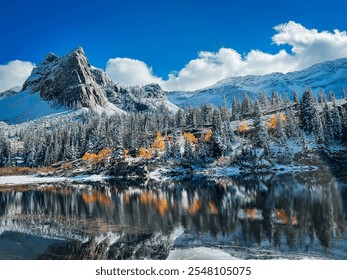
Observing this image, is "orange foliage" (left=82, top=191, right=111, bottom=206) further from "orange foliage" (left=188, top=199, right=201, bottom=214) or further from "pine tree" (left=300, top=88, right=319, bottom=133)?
"pine tree" (left=300, top=88, right=319, bottom=133)

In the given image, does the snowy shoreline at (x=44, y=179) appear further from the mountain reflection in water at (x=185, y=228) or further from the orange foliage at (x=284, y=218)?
the orange foliage at (x=284, y=218)

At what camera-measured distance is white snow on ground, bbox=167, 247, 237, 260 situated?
17641mm

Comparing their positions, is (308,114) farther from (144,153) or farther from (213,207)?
(213,207)

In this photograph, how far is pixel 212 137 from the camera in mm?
99688

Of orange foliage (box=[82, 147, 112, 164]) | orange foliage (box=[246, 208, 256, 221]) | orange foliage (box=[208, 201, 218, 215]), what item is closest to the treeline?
orange foliage (box=[82, 147, 112, 164])

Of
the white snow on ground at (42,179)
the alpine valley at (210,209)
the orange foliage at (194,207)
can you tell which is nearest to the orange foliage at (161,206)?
the alpine valley at (210,209)

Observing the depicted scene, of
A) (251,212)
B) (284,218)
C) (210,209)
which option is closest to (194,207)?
(210,209)

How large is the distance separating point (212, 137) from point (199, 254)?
3242 inches

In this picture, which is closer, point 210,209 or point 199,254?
point 199,254

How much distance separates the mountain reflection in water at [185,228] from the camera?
1952 centimetres

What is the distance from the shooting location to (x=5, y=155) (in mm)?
134625

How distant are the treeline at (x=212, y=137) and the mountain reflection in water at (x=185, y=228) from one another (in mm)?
51943

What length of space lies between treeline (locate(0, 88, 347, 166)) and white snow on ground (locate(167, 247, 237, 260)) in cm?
7055
